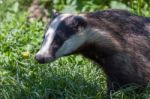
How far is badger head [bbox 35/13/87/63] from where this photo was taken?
16.8ft

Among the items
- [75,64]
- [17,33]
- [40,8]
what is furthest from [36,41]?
[40,8]

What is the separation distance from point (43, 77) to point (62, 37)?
2.28ft

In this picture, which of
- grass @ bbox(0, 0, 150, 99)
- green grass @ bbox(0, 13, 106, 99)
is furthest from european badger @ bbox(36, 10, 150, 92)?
green grass @ bbox(0, 13, 106, 99)

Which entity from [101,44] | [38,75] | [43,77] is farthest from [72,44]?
[38,75]

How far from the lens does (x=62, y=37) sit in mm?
5168

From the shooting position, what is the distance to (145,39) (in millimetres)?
5402

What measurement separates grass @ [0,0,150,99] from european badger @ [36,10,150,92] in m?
0.16

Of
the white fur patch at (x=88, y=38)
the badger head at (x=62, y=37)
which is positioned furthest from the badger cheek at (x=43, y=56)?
the white fur patch at (x=88, y=38)

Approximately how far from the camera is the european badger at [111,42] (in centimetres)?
525

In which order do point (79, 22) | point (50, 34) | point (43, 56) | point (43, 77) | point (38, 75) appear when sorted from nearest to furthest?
point (43, 56)
point (50, 34)
point (79, 22)
point (43, 77)
point (38, 75)

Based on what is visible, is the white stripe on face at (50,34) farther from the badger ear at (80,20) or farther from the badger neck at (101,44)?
the badger neck at (101,44)

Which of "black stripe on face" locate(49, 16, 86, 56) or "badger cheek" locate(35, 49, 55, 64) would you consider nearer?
"badger cheek" locate(35, 49, 55, 64)

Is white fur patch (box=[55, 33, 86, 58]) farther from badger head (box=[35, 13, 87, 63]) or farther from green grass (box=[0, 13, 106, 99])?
green grass (box=[0, 13, 106, 99])

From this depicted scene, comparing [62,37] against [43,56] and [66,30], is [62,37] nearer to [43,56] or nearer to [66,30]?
[66,30]
